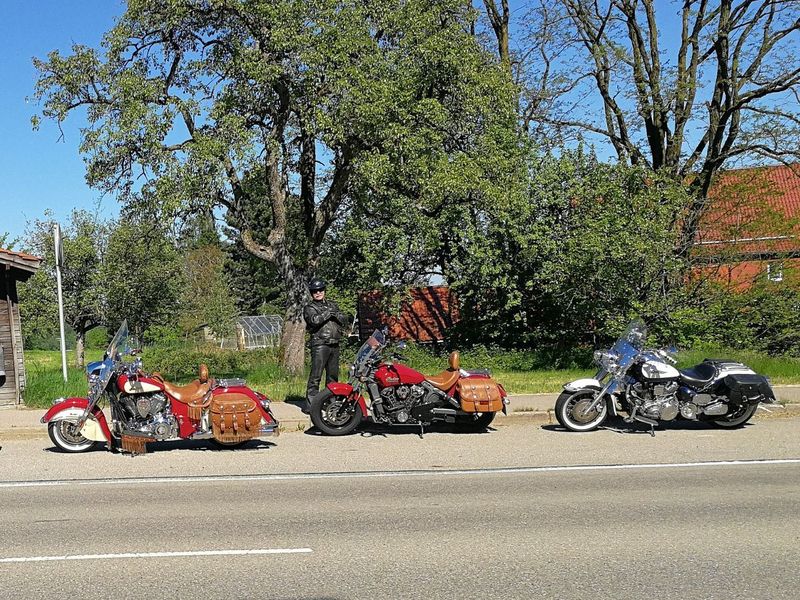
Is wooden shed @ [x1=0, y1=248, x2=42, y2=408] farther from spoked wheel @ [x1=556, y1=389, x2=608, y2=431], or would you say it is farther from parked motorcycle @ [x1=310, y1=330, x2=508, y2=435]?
spoked wheel @ [x1=556, y1=389, x2=608, y2=431]

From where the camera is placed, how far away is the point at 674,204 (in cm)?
2236

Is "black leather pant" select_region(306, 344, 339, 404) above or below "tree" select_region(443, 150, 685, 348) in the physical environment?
below

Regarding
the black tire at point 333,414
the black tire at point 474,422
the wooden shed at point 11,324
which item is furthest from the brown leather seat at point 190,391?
the wooden shed at point 11,324

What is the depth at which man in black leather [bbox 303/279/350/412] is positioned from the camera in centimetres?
1230

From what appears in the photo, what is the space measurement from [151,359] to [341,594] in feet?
71.6

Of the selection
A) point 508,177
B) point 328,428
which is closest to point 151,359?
point 508,177

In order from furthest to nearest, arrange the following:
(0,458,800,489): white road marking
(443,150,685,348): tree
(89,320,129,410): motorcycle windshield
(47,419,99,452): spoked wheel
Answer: (443,150,685,348): tree
(47,419,99,452): spoked wheel
(89,320,129,410): motorcycle windshield
(0,458,800,489): white road marking

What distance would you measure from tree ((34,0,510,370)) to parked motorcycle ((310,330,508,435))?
7724 millimetres

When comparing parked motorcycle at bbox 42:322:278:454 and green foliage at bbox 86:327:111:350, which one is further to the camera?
green foliage at bbox 86:327:111:350

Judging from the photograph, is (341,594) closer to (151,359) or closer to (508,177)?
(508,177)

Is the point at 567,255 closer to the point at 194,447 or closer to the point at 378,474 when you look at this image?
the point at 194,447

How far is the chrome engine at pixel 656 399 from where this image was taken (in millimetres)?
11117

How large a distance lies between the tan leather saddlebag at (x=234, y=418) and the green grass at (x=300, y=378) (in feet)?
14.9

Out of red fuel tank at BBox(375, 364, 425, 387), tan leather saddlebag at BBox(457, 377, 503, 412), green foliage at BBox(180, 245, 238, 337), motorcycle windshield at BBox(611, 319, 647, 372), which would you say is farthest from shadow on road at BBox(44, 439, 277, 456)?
green foliage at BBox(180, 245, 238, 337)
